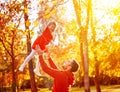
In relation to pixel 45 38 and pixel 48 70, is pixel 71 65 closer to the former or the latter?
pixel 48 70

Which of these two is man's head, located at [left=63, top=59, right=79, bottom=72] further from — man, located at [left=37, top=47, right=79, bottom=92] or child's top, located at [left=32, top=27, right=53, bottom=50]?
child's top, located at [left=32, top=27, right=53, bottom=50]

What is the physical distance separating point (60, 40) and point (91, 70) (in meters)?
3.26

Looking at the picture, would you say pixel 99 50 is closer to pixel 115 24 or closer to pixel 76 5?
pixel 115 24

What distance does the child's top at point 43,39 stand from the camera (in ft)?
28.2

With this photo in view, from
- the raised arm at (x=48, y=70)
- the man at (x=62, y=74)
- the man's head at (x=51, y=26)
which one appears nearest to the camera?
the raised arm at (x=48, y=70)

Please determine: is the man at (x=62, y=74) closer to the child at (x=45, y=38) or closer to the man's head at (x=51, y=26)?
the child at (x=45, y=38)

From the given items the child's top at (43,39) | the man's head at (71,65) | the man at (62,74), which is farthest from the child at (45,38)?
the man's head at (71,65)

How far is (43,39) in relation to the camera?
28.4ft

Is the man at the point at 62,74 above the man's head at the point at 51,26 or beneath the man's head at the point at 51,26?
beneath

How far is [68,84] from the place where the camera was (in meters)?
8.78

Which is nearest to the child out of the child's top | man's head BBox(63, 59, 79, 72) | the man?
the child's top

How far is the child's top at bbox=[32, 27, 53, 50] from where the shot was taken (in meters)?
8.60

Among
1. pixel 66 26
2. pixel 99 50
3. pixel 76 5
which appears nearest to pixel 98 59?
pixel 99 50

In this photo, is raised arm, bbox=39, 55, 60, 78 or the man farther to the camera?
the man
